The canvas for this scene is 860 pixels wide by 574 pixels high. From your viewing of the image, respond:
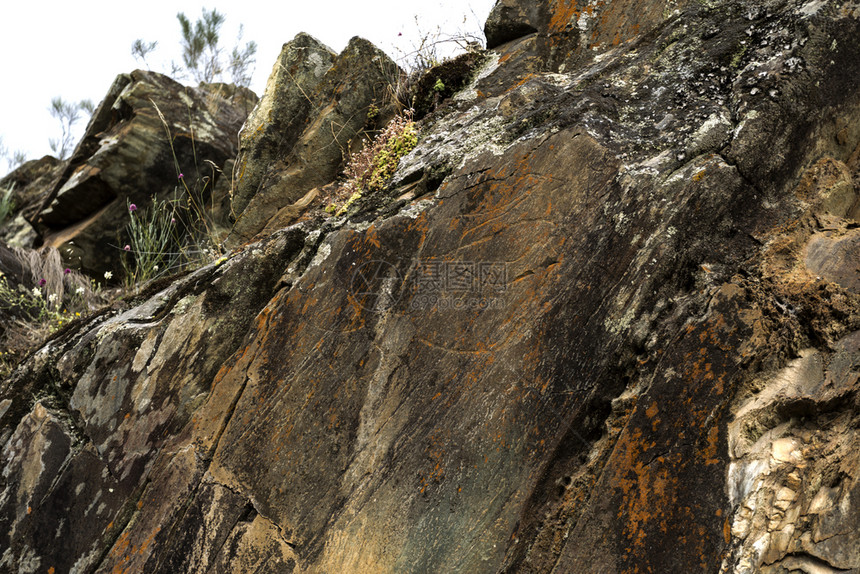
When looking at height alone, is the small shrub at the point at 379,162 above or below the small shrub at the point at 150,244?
below

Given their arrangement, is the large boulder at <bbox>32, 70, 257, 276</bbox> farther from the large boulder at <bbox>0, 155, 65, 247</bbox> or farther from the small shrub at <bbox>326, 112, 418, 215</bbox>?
the small shrub at <bbox>326, 112, 418, 215</bbox>

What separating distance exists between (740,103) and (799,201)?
2.10ft

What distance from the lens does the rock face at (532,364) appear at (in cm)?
277

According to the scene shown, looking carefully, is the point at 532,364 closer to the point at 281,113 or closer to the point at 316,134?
the point at 316,134

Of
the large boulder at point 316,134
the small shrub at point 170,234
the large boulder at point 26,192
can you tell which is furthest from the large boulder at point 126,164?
the large boulder at point 316,134

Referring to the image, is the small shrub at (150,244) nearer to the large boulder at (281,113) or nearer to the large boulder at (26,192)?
the large boulder at (281,113)

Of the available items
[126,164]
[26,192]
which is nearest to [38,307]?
[126,164]

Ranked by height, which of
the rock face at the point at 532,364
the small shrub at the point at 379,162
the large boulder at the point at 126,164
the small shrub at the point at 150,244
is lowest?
the rock face at the point at 532,364

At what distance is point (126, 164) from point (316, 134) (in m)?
3.30

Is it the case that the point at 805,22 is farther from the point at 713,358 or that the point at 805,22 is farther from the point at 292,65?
the point at 292,65

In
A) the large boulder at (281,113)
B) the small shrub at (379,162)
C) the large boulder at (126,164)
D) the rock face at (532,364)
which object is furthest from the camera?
the large boulder at (126,164)

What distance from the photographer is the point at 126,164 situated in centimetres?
721

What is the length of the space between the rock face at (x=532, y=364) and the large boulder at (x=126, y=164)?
3.52 m

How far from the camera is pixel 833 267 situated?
299cm
